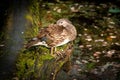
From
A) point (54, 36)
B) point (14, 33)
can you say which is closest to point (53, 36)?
point (54, 36)

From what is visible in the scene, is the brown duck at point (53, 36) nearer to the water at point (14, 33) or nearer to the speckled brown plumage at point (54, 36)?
the speckled brown plumage at point (54, 36)

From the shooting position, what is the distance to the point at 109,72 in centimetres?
909

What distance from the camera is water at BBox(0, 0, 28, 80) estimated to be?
348 inches

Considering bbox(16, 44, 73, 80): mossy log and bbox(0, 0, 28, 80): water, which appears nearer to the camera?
bbox(16, 44, 73, 80): mossy log

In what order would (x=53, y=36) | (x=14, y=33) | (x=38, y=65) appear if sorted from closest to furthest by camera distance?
(x=38, y=65), (x=53, y=36), (x=14, y=33)

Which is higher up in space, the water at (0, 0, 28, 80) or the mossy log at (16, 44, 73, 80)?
the water at (0, 0, 28, 80)

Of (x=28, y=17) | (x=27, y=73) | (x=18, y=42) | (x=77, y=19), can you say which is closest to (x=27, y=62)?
(x=27, y=73)

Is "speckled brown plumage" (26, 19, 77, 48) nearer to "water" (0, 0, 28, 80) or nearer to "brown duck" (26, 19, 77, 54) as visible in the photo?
"brown duck" (26, 19, 77, 54)

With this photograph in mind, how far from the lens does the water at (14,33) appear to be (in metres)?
8.84

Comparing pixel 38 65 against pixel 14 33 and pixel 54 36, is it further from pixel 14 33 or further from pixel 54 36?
pixel 14 33

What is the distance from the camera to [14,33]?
9.68 m

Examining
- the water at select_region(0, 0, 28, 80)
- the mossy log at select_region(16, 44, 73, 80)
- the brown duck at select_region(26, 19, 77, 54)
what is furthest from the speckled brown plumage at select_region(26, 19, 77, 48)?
the water at select_region(0, 0, 28, 80)

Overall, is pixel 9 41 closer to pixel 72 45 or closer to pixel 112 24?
pixel 72 45

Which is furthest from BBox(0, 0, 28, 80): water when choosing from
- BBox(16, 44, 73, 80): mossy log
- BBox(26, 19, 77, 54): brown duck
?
BBox(26, 19, 77, 54): brown duck
